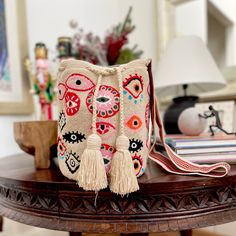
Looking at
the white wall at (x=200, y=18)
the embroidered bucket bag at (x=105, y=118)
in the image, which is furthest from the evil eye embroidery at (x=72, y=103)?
the white wall at (x=200, y=18)

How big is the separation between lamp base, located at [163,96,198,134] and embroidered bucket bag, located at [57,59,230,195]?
1.98 ft

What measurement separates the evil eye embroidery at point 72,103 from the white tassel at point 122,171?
3.3 inches

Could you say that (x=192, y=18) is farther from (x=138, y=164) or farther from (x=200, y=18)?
(x=138, y=164)

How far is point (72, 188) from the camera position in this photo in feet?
1.24

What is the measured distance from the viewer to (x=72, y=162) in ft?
1.31

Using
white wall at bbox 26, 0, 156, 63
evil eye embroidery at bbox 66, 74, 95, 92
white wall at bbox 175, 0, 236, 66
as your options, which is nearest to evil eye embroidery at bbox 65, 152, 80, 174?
evil eye embroidery at bbox 66, 74, 95, 92

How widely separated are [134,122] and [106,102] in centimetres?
6

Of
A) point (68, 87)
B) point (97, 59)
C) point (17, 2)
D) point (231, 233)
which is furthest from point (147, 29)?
point (68, 87)

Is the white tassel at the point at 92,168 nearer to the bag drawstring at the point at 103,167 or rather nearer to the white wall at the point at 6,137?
the bag drawstring at the point at 103,167

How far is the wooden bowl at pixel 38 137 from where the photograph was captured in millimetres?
535

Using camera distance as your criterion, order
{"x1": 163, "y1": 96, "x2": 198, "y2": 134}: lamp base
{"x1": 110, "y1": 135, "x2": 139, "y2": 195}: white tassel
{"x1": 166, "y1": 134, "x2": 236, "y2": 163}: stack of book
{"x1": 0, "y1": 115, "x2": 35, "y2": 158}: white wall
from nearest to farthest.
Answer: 1. {"x1": 110, "y1": 135, "x2": 139, "y2": 195}: white tassel
2. {"x1": 166, "y1": 134, "x2": 236, "y2": 163}: stack of book
3. {"x1": 163, "y1": 96, "x2": 198, "y2": 134}: lamp base
4. {"x1": 0, "y1": 115, "x2": 35, "y2": 158}: white wall

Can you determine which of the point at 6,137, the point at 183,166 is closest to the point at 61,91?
the point at 183,166

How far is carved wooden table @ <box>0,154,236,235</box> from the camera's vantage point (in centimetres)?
36

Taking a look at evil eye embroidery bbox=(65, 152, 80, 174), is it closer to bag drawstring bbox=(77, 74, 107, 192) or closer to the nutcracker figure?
bag drawstring bbox=(77, 74, 107, 192)
